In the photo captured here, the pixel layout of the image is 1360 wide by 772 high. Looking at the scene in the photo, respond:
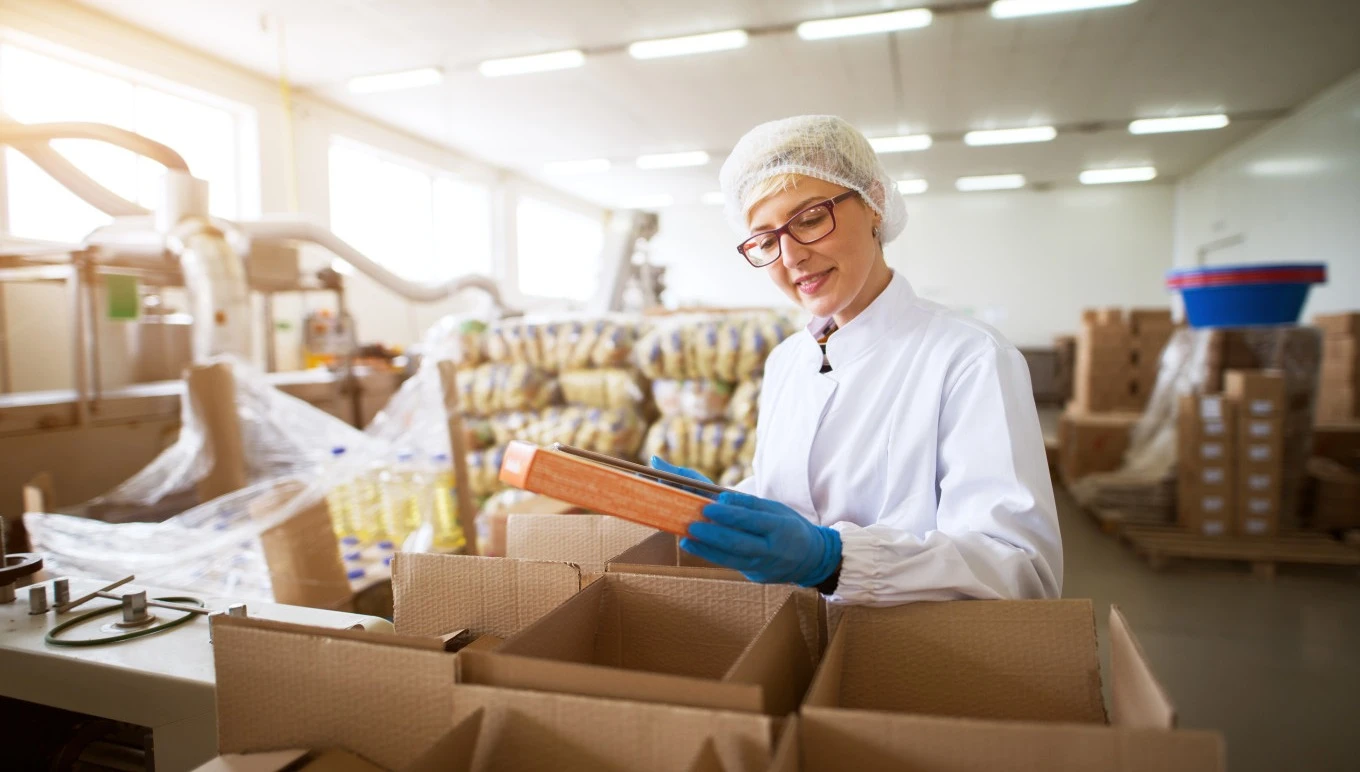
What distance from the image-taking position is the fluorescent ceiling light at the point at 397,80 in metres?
6.84

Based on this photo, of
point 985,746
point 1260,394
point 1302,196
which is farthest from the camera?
point 1302,196

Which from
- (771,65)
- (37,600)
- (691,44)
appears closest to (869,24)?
(771,65)

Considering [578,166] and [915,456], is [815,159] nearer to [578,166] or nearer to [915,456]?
[915,456]

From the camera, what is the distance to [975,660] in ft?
2.68

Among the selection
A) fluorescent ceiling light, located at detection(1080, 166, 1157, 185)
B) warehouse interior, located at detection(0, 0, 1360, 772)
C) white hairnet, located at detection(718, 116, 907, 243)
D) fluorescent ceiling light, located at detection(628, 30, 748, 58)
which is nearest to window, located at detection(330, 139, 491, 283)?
warehouse interior, located at detection(0, 0, 1360, 772)

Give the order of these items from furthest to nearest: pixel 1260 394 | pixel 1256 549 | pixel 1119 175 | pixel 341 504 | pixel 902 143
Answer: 1. pixel 1119 175
2. pixel 902 143
3. pixel 1256 549
4. pixel 1260 394
5. pixel 341 504

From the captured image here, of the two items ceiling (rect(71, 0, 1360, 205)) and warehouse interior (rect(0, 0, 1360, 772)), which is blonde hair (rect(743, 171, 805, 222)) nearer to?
warehouse interior (rect(0, 0, 1360, 772))

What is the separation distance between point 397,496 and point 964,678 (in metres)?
2.08

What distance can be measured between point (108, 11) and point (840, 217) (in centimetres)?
637

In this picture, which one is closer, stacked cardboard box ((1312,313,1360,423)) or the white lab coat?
the white lab coat

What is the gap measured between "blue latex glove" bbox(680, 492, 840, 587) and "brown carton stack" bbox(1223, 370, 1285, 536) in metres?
4.33

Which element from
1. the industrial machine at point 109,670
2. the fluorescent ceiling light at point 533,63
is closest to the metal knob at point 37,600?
the industrial machine at point 109,670

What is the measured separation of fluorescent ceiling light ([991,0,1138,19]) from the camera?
5406 millimetres

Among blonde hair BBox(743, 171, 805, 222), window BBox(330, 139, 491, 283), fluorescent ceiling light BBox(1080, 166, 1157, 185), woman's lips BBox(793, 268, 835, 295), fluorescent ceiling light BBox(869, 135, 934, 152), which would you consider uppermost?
fluorescent ceiling light BBox(1080, 166, 1157, 185)
